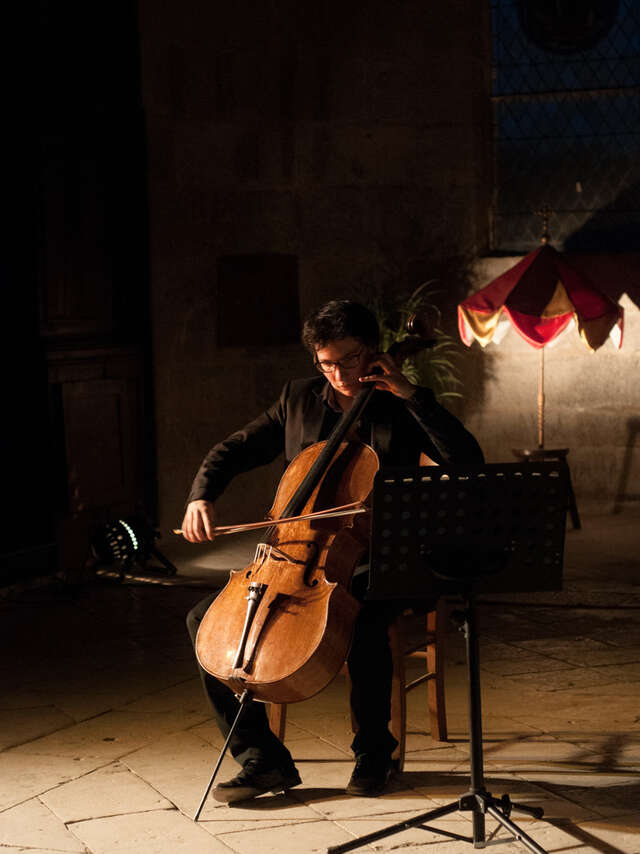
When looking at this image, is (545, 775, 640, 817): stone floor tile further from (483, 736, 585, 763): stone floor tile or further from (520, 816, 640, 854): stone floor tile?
(483, 736, 585, 763): stone floor tile

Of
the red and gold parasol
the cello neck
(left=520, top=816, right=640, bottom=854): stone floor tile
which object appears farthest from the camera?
the red and gold parasol

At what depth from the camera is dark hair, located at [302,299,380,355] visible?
392 cm

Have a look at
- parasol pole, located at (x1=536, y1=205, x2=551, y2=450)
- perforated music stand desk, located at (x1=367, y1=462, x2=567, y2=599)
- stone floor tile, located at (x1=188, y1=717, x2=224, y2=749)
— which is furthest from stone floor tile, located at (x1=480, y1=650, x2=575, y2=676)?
parasol pole, located at (x1=536, y1=205, x2=551, y2=450)

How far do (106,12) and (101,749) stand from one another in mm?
4780

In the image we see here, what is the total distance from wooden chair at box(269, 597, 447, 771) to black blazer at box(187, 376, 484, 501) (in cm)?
53

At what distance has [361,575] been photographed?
3816 mm

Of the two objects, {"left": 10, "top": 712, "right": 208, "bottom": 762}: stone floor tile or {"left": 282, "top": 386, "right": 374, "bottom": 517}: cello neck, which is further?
{"left": 10, "top": 712, "right": 208, "bottom": 762}: stone floor tile

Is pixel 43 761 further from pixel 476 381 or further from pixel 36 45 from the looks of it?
pixel 476 381

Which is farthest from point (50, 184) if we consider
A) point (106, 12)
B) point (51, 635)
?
point (51, 635)

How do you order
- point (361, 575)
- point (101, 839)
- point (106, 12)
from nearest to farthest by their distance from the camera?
1. point (101, 839)
2. point (361, 575)
3. point (106, 12)

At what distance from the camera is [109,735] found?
14.0ft

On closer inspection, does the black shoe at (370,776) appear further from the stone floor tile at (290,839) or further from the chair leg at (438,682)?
the chair leg at (438,682)

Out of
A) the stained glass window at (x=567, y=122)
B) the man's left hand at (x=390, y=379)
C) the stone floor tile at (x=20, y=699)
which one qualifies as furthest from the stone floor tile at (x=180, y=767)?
the stained glass window at (x=567, y=122)

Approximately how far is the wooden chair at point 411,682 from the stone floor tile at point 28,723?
0.85 m
